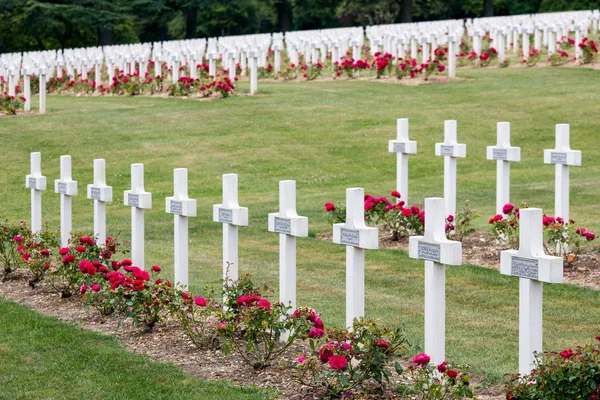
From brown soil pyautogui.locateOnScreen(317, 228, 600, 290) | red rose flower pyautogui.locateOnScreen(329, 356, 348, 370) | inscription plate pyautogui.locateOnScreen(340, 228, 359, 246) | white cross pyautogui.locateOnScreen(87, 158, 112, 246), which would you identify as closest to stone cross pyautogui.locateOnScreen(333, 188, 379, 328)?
inscription plate pyautogui.locateOnScreen(340, 228, 359, 246)

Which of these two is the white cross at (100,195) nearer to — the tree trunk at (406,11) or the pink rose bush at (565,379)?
the pink rose bush at (565,379)

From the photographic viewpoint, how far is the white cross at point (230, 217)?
8.19m

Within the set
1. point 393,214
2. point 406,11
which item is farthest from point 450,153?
point 406,11

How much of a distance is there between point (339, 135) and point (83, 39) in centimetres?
3830

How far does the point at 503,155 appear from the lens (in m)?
11.9

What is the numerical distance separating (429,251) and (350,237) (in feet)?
2.50

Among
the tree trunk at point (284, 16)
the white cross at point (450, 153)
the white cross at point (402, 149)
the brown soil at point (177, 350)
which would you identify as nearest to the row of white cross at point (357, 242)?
the brown soil at point (177, 350)

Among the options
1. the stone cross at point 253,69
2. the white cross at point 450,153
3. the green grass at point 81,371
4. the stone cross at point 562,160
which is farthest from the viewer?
the stone cross at point 253,69

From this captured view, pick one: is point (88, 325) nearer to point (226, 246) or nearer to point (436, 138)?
point (226, 246)

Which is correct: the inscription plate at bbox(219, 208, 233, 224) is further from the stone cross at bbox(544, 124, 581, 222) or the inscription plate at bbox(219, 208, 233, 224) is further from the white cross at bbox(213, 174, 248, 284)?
the stone cross at bbox(544, 124, 581, 222)

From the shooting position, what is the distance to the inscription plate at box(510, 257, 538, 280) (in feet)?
19.7

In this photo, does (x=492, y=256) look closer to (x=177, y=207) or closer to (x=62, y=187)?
(x=177, y=207)

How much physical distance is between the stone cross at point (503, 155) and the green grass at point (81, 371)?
5.40 metres

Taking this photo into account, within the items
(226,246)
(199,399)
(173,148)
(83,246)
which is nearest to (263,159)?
(173,148)
